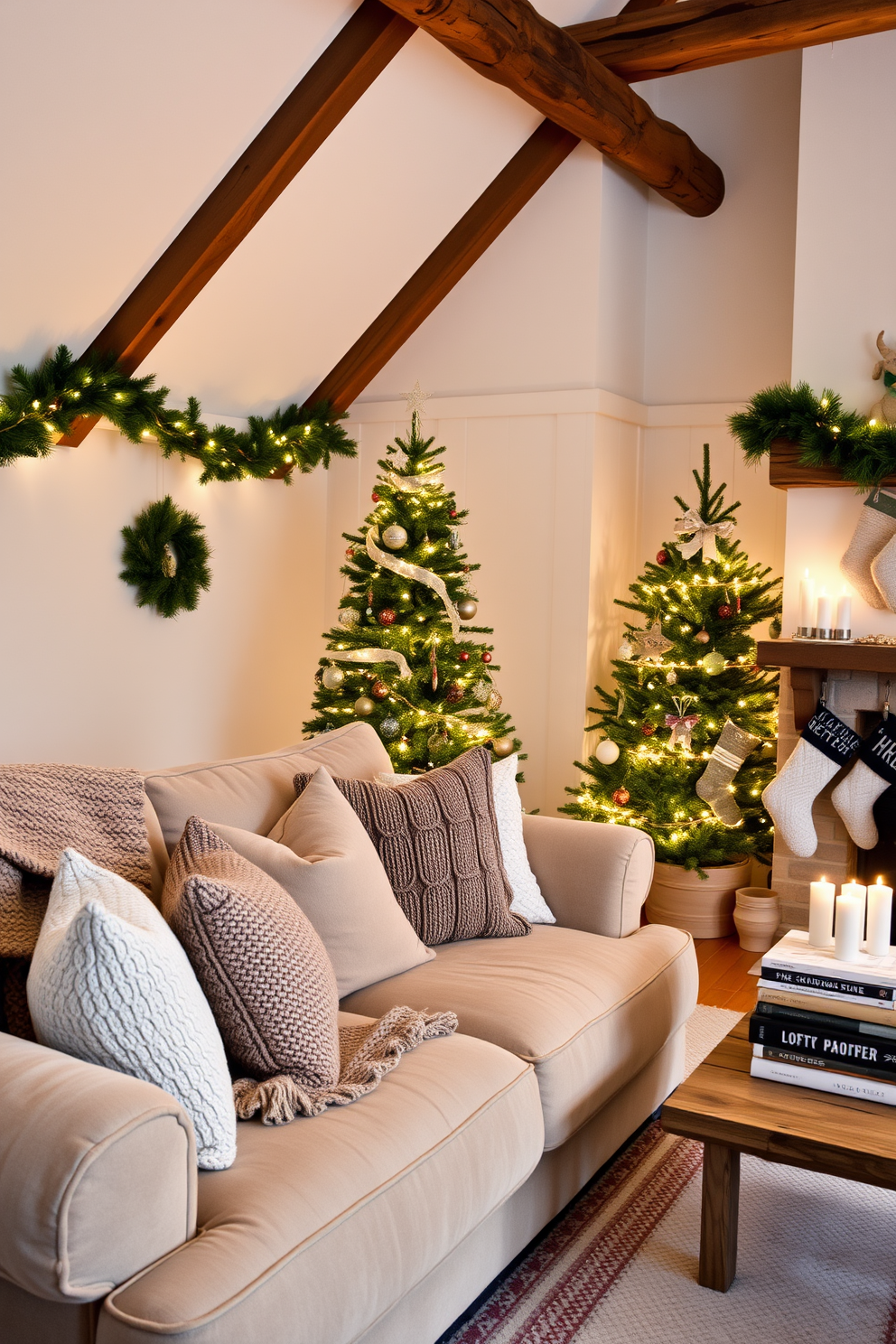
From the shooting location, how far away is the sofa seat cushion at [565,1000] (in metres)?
2.09

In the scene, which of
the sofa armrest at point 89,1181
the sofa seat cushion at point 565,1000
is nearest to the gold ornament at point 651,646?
the sofa seat cushion at point 565,1000

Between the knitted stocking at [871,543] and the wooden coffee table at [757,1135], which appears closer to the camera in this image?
the wooden coffee table at [757,1135]

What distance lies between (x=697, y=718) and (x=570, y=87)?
223cm

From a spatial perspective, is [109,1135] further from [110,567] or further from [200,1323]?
[110,567]

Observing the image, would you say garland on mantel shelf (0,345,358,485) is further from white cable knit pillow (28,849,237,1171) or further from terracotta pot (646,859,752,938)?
white cable knit pillow (28,849,237,1171)

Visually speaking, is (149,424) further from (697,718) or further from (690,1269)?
(690,1269)

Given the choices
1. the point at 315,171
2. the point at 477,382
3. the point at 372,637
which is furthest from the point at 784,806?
the point at 315,171

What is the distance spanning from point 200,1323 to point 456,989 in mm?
1025

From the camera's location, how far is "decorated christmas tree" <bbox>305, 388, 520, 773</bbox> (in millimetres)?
4062

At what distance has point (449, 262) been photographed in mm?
4676

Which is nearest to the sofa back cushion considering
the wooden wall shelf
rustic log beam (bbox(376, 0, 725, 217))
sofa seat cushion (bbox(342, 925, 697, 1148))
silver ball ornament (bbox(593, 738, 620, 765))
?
sofa seat cushion (bbox(342, 925, 697, 1148))

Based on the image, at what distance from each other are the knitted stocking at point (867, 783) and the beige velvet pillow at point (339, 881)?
6.35ft

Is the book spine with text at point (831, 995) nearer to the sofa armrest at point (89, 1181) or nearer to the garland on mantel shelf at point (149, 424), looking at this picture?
the sofa armrest at point (89, 1181)

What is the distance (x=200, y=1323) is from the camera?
126 centimetres
